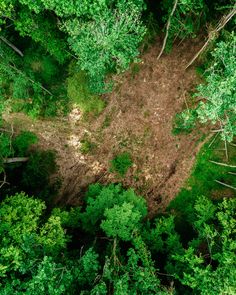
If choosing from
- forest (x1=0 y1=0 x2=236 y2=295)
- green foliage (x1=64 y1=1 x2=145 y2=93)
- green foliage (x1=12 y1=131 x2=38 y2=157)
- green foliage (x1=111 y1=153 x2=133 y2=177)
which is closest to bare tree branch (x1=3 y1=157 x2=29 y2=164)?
forest (x1=0 y1=0 x2=236 y2=295)

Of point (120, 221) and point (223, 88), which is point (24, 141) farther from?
point (223, 88)

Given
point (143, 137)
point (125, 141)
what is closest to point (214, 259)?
point (143, 137)

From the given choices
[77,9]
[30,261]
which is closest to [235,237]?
[30,261]

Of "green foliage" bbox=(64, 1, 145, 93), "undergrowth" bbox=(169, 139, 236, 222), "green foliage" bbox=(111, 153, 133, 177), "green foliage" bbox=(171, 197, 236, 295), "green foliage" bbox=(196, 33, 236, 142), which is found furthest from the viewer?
"undergrowth" bbox=(169, 139, 236, 222)

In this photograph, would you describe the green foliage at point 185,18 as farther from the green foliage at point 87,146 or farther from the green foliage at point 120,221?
the green foliage at point 120,221

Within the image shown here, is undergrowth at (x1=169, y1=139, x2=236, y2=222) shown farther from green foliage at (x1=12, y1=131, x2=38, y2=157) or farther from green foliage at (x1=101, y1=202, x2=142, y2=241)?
green foliage at (x1=12, y1=131, x2=38, y2=157)

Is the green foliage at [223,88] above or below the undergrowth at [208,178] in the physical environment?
above

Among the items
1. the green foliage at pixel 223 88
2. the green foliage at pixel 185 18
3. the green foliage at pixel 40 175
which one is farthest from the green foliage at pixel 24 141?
the green foliage at pixel 223 88
